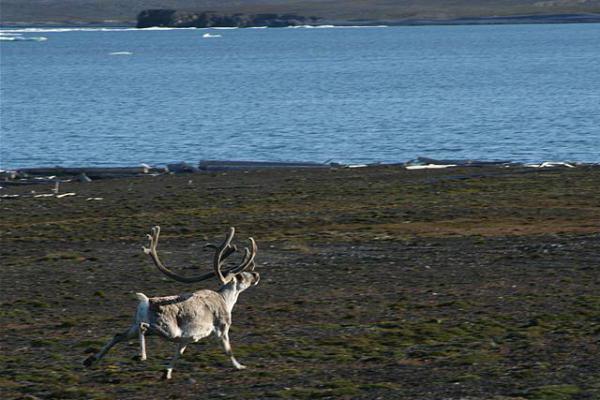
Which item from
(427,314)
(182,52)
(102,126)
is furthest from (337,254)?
(182,52)

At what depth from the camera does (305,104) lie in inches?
2835

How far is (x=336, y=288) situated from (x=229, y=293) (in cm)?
474

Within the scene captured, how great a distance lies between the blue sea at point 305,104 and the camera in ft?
151

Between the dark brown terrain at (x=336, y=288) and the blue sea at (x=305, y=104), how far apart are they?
1502cm

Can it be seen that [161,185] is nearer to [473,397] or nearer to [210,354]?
[210,354]

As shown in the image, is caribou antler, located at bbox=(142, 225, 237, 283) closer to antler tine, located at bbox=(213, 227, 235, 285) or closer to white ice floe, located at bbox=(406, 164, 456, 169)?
antler tine, located at bbox=(213, 227, 235, 285)

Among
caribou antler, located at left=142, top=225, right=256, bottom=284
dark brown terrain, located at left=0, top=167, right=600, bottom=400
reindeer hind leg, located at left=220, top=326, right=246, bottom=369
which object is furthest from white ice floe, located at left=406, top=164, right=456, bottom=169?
reindeer hind leg, located at left=220, top=326, right=246, bottom=369

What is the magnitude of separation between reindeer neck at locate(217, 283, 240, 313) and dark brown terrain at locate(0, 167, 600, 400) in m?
0.63

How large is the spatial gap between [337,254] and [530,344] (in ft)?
22.2

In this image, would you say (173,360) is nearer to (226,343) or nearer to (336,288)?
(226,343)

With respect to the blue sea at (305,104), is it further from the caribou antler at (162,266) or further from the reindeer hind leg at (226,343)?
the reindeer hind leg at (226,343)

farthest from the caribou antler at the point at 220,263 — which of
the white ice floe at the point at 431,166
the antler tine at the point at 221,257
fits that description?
the white ice floe at the point at 431,166

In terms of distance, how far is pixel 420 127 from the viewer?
54.8m

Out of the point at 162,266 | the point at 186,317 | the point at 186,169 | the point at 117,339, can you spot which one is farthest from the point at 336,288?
the point at 186,169
